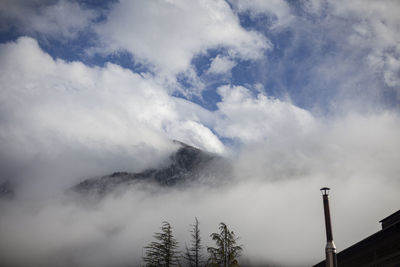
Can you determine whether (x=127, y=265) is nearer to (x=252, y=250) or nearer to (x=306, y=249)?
(x=252, y=250)

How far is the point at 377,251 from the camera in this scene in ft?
72.5

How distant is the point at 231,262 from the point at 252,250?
171m

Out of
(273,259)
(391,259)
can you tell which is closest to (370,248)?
(391,259)

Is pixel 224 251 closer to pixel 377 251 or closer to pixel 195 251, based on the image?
Answer: pixel 195 251

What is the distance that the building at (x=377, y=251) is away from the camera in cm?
2059

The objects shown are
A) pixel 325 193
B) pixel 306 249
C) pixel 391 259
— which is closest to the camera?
pixel 325 193

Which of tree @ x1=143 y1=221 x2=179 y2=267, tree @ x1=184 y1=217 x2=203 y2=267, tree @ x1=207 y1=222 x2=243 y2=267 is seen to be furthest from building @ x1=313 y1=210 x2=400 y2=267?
tree @ x1=143 y1=221 x2=179 y2=267

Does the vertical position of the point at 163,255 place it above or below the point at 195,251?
below

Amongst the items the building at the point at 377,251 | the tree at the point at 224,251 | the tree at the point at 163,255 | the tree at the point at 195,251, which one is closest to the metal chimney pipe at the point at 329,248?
the building at the point at 377,251

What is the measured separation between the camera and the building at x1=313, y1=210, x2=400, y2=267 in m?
20.6

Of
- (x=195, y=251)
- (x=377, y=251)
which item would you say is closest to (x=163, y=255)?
(x=195, y=251)

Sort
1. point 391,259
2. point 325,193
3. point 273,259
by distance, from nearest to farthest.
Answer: point 325,193, point 391,259, point 273,259

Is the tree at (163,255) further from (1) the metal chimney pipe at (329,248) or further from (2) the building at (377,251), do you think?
(1) the metal chimney pipe at (329,248)

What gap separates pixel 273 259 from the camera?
17875 cm
